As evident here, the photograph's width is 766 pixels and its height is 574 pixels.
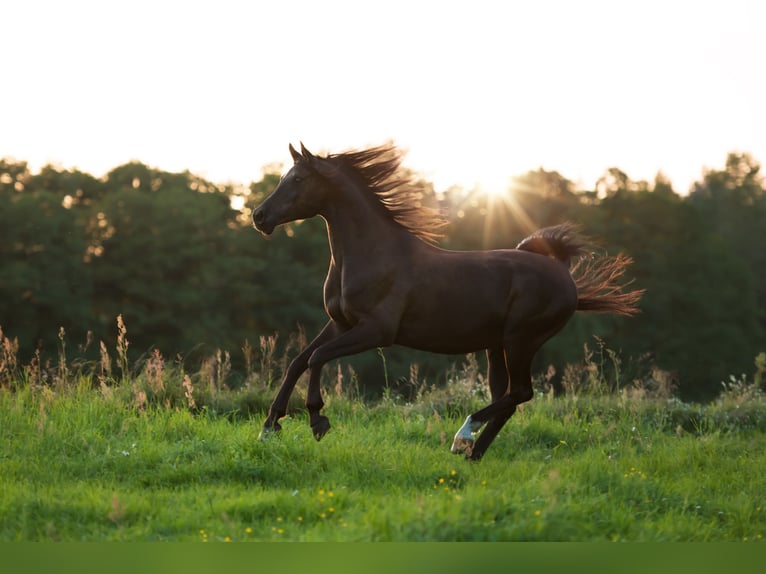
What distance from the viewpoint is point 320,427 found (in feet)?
24.0

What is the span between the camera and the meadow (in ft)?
17.2

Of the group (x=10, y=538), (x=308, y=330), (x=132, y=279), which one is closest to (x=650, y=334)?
(x=308, y=330)

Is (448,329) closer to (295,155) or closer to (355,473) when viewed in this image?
(355,473)

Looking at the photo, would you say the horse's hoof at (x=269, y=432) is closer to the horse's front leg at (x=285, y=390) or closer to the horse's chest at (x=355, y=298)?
the horse's front leg at (x=285, y=390)

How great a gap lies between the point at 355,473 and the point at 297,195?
2.57 m

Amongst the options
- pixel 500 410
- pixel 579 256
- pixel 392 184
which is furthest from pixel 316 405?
pixel 579 256

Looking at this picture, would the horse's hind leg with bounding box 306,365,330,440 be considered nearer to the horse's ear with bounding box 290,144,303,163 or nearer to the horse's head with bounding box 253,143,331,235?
the horse's head with bounding box 253,143,331,235

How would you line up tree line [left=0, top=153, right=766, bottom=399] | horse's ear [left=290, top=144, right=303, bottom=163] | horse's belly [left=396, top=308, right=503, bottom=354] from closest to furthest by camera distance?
horse's belly [left=396, top=308, right=503, bottom=354] < horse's ear [left=290, top=144, right=303, bottom=163] < tree line [left=0, top=153, right=766, bottom=399]

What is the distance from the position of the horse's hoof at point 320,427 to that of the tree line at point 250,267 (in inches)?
1081

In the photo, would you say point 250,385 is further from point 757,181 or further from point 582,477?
point 757,181

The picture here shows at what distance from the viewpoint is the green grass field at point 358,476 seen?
522 cm

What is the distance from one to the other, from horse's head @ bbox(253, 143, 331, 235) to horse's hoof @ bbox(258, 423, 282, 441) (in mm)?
1693

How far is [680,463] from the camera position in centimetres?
757

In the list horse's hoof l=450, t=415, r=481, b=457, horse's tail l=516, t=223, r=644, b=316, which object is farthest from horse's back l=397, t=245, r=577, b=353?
horse's hoof l=450, t=415, r=481, b=457
